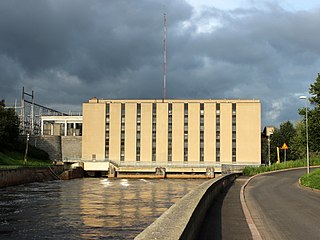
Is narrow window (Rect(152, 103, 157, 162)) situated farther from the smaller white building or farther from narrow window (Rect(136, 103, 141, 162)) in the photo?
the smaller white building

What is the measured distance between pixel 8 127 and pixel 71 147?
20542 millimetres

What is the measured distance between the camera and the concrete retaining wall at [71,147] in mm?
105875

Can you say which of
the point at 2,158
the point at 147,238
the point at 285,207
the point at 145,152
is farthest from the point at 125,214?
the point at 145,152

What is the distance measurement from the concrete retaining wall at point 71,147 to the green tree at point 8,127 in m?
13.5

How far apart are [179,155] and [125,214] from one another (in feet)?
246

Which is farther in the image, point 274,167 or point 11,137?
point 11,137

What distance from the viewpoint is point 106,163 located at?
9288 centimetres

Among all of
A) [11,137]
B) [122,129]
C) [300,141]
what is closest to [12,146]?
[11,137]

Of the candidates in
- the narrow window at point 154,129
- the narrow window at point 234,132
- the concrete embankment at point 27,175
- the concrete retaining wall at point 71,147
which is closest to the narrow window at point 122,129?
the narrow window at point 154,129

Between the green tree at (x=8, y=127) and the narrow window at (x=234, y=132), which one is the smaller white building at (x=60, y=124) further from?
the narrow window at (x=234, y=132)

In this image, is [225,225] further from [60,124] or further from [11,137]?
[60,124]

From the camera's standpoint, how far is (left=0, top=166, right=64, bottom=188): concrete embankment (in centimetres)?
5157

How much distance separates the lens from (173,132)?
100312 millimetres

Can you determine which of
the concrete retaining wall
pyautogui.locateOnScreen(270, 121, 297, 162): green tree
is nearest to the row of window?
the concrete retaining wall
